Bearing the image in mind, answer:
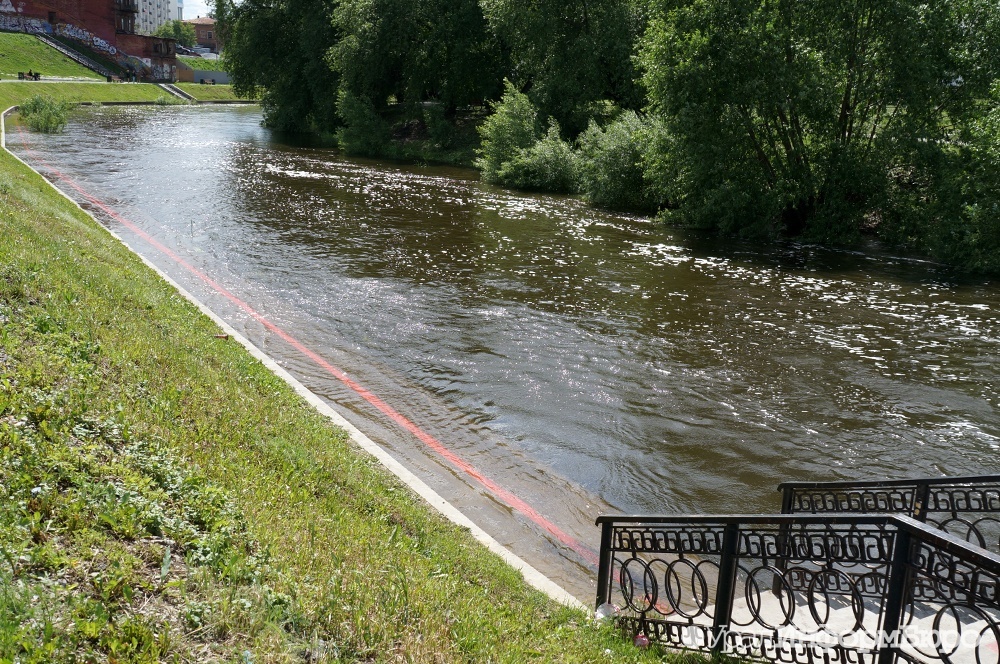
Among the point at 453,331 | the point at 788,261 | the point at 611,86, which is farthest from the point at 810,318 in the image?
the point at 611,86

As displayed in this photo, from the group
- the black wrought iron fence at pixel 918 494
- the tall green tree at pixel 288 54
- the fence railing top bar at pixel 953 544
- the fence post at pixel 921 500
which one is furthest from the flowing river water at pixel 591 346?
the tall green tree at pixel 288 54

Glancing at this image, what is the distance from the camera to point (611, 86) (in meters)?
37.7

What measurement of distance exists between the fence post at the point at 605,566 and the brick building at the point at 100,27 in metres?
107

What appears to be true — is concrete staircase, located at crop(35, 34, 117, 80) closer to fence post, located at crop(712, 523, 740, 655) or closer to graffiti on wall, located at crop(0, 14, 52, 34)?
graffiti on wall, located at crop(0, 14, 52, 34)

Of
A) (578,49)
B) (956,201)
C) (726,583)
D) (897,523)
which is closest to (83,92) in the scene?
(578,49)

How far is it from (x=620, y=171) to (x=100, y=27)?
3816 inches

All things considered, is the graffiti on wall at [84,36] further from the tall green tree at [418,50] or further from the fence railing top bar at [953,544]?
the fence railing top bar at [953,544]

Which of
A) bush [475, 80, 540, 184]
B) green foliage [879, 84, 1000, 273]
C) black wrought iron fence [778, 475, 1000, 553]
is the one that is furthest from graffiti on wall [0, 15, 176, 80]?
black wrought iron fence [778, 475, 1000, 553]

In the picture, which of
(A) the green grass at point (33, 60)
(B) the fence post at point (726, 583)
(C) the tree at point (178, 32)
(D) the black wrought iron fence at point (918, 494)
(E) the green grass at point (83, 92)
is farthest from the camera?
(C) the tree at point (178, 32)

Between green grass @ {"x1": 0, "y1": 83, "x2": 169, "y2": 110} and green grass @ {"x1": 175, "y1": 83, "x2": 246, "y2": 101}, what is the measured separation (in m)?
4.11

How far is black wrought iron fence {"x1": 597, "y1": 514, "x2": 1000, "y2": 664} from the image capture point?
3.82m

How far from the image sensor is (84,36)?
3875 inches

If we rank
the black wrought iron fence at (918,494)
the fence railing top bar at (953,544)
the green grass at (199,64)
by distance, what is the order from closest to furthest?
the fence railing top bar at (953,544) < the black wrought iron fence at (918,494) < the green grass at (199,64)

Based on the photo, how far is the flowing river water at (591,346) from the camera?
9695 mm
